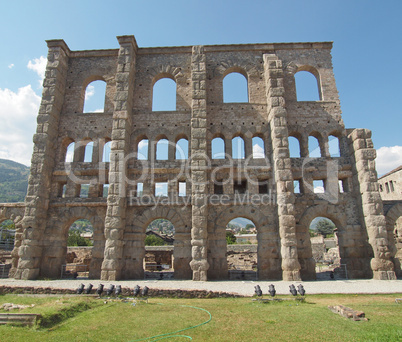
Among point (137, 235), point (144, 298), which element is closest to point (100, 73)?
point (137, 235)

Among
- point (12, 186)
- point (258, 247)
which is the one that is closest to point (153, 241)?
point (258, 247)

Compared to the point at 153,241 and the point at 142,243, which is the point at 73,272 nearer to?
the point at 142,243

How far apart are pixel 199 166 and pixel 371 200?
8.48m

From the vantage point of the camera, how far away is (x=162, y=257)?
23.0 meters

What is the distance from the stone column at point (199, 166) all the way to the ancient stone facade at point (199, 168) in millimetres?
53

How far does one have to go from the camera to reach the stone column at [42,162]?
14.0 m

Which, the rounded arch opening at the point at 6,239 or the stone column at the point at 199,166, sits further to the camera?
the rounded arch opening at the point at 6,239

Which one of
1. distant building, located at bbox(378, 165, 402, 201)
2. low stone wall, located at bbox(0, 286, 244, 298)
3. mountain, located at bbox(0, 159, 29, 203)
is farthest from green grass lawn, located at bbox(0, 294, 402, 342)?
mountain, located at bbox(0, 159, 29, 203)

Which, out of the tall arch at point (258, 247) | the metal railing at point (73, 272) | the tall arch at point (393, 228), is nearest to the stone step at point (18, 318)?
the metal railing at point (73, 272)

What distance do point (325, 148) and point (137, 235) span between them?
10945 millimetres

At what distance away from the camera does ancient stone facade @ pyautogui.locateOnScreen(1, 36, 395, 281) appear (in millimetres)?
13875

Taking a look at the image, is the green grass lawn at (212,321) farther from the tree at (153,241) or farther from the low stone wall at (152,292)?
the tree at (153,241)

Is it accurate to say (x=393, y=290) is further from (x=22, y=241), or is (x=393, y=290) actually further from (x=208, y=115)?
(x=22, y=241)

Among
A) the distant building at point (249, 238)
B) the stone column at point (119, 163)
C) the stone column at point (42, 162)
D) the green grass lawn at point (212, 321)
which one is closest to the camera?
the green grass lawn at point (212, 321)
